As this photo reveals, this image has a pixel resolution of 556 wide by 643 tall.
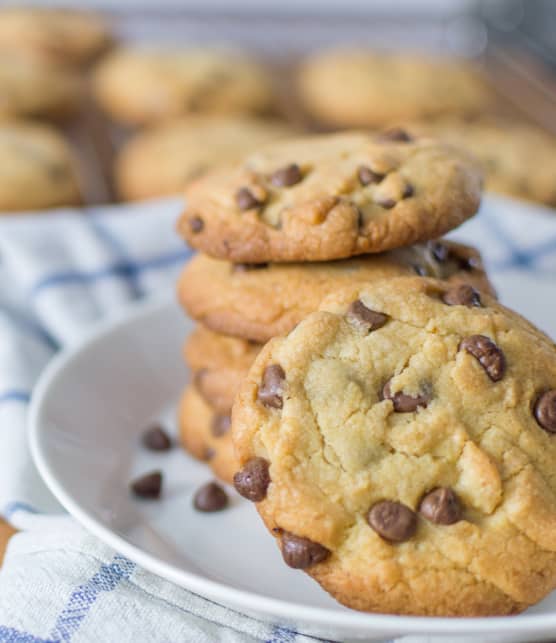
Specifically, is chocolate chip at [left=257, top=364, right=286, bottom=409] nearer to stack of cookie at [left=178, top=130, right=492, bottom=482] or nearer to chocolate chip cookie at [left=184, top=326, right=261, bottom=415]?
stack of cookie at [left=178, top=130, right=492, bottom=482]

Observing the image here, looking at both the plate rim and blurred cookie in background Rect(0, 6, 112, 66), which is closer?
the plate rim

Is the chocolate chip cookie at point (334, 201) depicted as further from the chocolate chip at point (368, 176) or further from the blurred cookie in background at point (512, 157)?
the blurred cookie in background at point (512, 157)

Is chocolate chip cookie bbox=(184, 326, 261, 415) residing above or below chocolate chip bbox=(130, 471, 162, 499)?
above

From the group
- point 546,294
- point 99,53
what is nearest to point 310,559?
point 546,294

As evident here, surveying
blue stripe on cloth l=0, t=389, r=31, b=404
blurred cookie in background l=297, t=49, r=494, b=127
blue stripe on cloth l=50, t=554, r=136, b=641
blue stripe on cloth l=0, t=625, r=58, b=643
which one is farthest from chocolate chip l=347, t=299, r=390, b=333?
blurred cookie in background l=297, t=49, r=494, b=127

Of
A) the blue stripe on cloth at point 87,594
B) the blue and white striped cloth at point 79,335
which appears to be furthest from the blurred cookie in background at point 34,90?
the blue stripe on cloth at point 87,594

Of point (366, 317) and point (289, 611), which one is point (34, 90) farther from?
point (289, 611)

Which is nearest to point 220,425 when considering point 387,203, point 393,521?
point 387,203
